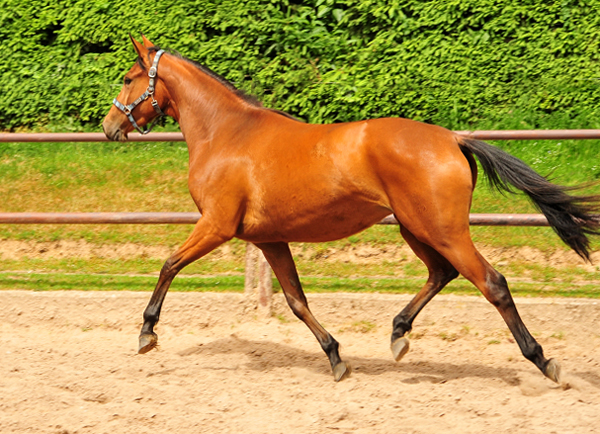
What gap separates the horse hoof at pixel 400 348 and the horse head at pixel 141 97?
7.57 ft

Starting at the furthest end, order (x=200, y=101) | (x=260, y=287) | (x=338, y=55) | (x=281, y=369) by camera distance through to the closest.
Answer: (x=338, y=55) < (x=260, y=287) < (x=200, y=101) < (x=281, y=369)

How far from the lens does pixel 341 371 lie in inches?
174

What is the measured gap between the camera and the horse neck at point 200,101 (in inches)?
189

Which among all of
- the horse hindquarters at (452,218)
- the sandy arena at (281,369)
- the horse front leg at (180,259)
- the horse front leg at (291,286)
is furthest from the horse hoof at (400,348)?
the horse front leg at (180,259)

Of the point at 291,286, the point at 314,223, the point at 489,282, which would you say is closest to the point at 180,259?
the point at 291,286

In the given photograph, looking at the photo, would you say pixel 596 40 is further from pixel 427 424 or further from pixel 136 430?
pixel 136 430

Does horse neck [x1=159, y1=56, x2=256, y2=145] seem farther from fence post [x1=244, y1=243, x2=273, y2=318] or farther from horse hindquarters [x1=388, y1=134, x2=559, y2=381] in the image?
horse hindquarters [x1=388, y1=134, x2=559, y2=381]

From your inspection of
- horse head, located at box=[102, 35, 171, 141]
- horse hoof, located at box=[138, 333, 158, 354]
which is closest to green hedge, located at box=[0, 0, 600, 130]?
horse head, located at box=[102, 35, 171, 141]

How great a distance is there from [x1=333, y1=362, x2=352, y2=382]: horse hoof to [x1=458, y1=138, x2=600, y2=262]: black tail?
150 centimetres

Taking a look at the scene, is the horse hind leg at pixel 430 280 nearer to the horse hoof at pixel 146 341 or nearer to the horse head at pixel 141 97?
the horse hoof at pixel 146 341

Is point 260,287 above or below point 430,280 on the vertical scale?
below

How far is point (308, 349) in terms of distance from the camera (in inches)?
200

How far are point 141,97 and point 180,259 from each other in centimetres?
124

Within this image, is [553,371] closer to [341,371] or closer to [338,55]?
[341,371]
